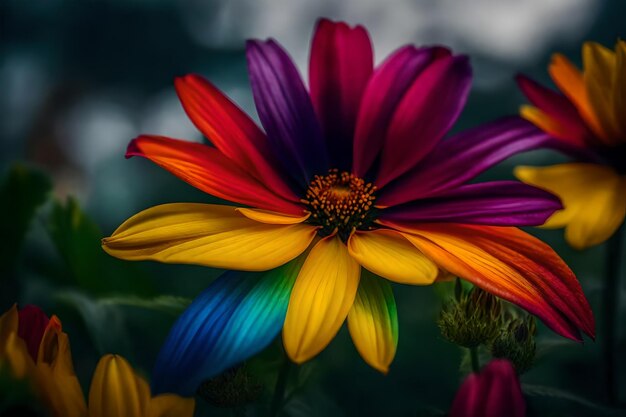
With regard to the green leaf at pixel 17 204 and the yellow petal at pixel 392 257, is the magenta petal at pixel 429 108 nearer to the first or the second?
the yellow petal at pixel 392 257

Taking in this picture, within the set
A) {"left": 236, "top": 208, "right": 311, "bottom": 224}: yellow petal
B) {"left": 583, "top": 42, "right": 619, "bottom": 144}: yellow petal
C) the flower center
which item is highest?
{"left": 583, "top": 42, "right": 619, "bottom": 144}: yellow petal

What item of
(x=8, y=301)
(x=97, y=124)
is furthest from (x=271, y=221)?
(x=97, y=124)

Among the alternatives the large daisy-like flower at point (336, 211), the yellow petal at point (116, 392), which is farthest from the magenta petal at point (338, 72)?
→ the yellow petal at point (116, 392)

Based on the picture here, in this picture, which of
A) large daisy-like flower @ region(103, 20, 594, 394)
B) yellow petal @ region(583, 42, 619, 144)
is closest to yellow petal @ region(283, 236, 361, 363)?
large daisy-like flower @ region(103, 20, 594, 394)

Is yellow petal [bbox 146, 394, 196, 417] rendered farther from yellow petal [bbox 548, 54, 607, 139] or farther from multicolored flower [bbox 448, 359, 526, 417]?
yellow petal [bbox 548, 54, 607, 139]

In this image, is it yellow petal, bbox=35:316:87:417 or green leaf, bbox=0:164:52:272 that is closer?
yellow petal, bbox=35:316:87:417

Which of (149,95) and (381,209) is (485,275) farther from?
(149,95)
